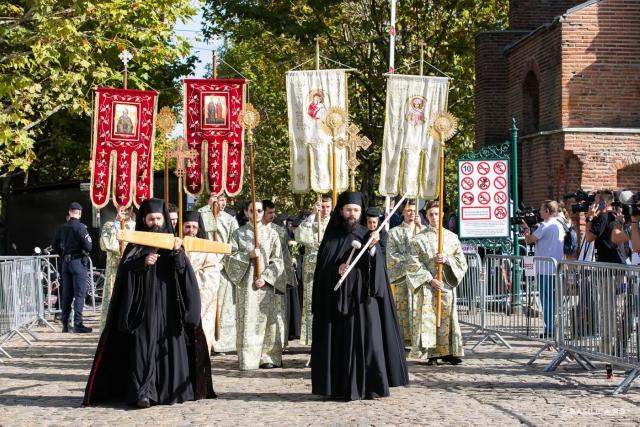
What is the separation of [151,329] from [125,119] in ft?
19.0

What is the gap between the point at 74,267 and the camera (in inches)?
730

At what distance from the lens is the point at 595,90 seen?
81.4 feet

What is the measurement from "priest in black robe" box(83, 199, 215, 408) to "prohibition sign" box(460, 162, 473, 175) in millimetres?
9775

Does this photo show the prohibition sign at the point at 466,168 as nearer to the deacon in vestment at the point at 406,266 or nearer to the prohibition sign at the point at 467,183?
the prohibition sign at the point at 467,183


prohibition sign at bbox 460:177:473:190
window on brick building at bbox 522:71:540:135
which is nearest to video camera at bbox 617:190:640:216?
prohibition sign at bbox 460:177:473:190

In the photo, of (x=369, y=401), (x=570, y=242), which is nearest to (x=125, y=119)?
(x=570, y=242)

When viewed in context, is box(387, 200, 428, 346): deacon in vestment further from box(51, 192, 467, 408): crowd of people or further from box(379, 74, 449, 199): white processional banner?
box(51, 192, 467, 408): crowd of people

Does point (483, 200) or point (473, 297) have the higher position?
point (483, 200)

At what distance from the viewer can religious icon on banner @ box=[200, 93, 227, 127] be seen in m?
15.4

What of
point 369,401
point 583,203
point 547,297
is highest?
point 583,203

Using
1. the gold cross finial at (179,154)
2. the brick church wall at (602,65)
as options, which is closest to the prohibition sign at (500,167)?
the brick church wall at (602,65)

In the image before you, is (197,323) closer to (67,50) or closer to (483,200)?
(483,200)

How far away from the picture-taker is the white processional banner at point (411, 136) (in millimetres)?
15016

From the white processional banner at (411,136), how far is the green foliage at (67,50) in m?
6.74
